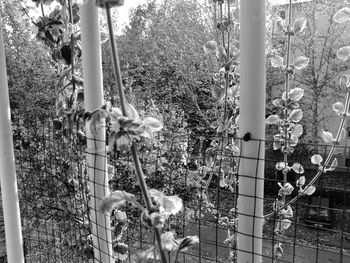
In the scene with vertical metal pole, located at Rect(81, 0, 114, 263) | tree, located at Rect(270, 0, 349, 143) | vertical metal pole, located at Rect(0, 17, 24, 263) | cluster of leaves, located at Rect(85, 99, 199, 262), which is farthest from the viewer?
tree, located at Rect(270, 0, 349, 143)

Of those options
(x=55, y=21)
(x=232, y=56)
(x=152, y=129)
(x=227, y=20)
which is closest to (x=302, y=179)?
(x=232, y=56)

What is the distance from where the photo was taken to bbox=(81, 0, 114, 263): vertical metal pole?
0.91 metres

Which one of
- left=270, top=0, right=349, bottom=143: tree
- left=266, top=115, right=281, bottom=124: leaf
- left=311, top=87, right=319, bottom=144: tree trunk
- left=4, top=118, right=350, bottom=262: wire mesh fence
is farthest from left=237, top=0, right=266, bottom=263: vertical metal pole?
left=311, top=87, right=319, bottom=144: tree trunk

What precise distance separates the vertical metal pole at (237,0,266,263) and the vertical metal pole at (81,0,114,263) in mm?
378

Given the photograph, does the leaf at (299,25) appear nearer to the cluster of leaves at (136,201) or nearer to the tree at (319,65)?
the cluster of leaves at (136,201)

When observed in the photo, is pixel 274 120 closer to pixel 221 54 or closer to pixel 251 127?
pixel 221 54

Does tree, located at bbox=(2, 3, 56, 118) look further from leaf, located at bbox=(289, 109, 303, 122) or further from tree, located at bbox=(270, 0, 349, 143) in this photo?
leaf, located at bbox=(289, 109, 303, 122)

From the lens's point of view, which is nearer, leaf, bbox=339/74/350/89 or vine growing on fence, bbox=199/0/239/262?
leaf, bbox=339/74/350/89

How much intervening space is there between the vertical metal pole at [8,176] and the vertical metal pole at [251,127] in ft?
2.81

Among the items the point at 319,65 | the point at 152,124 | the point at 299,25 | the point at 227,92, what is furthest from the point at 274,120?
the point at 319,65

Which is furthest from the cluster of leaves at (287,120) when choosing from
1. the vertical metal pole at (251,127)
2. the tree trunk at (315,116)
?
the tree trunk at (315,116)

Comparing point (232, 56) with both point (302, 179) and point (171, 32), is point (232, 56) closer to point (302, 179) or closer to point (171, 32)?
point (302, 179)

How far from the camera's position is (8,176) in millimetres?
1232

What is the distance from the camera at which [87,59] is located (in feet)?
3.04
